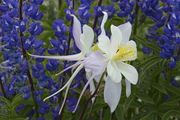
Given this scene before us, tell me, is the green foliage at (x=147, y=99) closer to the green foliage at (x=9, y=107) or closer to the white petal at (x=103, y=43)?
the green foliage at (x=9, y=107)

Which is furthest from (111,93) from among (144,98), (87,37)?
(144,98)

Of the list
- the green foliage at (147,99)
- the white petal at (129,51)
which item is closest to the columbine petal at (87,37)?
the white petal at (129,51)

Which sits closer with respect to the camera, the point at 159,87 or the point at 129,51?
the point at 129,51

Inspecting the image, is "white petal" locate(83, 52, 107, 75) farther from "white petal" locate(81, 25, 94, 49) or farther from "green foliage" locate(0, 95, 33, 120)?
"green foliage" locate(0, 95, 33, 120)

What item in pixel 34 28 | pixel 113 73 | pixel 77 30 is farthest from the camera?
pixel 34 28

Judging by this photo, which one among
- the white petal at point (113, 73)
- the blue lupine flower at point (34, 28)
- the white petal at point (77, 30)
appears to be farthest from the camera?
the blue lupine flower at point (34, 28)

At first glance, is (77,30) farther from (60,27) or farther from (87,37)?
(60,27)
